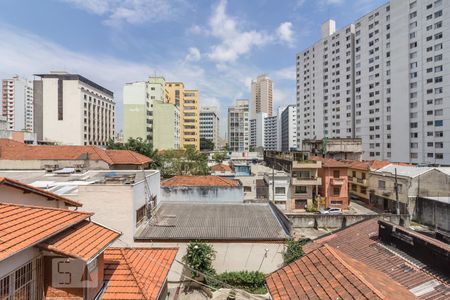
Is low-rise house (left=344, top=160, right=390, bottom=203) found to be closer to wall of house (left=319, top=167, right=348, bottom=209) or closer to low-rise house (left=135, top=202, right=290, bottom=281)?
wall of house (left=319, top=167, right=348, bottom=209)

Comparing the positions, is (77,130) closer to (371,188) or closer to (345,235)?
(371,188)

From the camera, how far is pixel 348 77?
70.9m

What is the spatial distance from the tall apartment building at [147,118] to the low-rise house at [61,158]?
36.2 m

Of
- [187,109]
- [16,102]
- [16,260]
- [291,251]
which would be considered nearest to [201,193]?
[291,251]

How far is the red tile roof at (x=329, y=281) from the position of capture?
603 cm

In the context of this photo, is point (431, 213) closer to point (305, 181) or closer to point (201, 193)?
point (305, 181)

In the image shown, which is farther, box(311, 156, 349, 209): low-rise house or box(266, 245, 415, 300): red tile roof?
box(311, 156, 349, 209): low-rise house

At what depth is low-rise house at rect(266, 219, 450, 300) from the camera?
630 centimetres

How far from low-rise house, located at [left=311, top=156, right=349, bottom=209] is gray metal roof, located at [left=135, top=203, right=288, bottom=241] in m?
18.8

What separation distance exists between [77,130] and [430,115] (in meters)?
82.0

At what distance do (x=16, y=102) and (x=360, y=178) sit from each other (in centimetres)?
13416

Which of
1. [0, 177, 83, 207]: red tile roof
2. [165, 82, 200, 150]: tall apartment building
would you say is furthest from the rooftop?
[165, 82, 200, 150]: tall apartment building

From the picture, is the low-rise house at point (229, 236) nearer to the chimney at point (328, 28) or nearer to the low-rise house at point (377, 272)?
the low-rise house at point (377, 272)

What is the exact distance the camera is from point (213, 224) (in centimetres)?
1742
